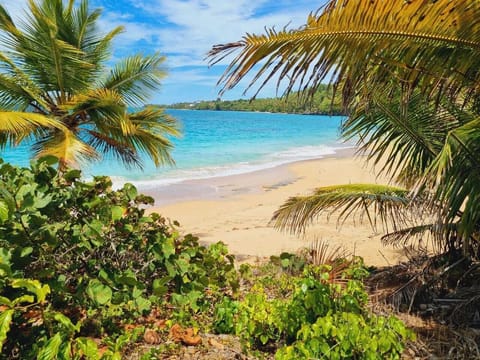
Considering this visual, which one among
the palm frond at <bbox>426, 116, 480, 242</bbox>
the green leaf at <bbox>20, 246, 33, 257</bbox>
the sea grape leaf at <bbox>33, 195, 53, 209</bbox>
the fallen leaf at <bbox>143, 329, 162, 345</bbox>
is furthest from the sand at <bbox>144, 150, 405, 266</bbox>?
the green leaf at <bbox>20, 246, 33, 257</bbox>

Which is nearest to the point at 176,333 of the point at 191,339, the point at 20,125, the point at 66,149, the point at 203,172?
the point at 191,339

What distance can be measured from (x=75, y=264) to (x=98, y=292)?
442 mm

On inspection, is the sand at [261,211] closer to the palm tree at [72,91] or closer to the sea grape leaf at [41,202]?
the palm tree at [72,91]

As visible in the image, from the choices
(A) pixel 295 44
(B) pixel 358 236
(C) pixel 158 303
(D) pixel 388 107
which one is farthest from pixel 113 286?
(B) pixel 358 236

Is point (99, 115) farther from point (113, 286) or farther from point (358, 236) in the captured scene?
point (358, 236)

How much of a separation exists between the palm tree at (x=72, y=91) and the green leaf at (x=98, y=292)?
8.69ft

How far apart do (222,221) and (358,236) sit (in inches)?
124

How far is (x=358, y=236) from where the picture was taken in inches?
253

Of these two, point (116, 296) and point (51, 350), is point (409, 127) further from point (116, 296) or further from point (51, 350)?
point (51, 350)

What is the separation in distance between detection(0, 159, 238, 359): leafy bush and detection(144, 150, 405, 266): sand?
2571 mm

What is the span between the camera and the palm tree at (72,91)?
4.99 m

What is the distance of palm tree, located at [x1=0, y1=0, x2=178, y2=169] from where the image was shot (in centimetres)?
499

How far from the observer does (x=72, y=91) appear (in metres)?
5.62

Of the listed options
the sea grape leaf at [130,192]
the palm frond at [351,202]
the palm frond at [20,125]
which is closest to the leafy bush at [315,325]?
the palm frond at [351,202]
